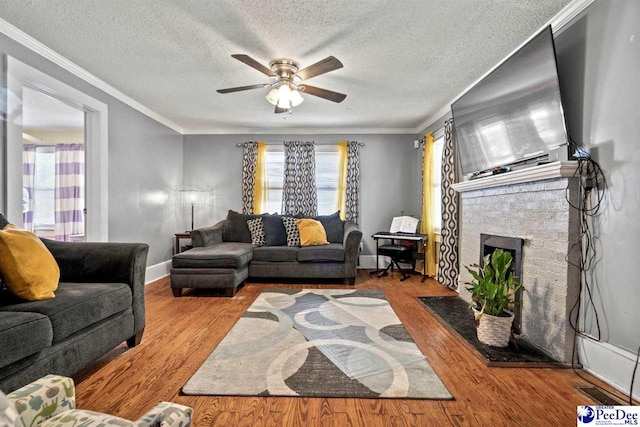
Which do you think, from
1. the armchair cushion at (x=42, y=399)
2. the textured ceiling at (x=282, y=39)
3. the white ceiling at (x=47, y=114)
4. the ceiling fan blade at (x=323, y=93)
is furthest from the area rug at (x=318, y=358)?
the white ceiling at (x=47, y=114)

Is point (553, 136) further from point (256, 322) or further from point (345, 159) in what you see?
point (345, 159)

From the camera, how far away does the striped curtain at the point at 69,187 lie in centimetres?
560

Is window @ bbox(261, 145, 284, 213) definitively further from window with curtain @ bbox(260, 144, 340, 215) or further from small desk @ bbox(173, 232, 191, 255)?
small desk @ bbox(173, 232, 191, 255)

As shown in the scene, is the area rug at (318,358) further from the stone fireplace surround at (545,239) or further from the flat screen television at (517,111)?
the flat screen television at (517,111)

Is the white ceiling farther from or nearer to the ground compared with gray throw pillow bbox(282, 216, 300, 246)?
farther from the ground

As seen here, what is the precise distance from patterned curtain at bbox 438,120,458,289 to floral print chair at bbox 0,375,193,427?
3.61m

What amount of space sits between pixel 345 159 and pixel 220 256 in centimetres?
270

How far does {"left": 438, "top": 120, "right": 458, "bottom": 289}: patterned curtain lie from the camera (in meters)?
3.79

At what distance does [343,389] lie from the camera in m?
1.70

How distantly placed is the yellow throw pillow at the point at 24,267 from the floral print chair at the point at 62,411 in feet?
3.54

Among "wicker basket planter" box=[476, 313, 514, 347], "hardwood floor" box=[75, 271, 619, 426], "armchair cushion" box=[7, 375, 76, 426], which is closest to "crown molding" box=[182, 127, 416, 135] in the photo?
"hardwood floor" box=[75, 271, 619, 426]

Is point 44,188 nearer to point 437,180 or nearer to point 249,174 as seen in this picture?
point 249,174

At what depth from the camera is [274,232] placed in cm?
458

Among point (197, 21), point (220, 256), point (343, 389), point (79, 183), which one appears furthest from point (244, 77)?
point (79, 183)
